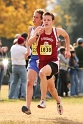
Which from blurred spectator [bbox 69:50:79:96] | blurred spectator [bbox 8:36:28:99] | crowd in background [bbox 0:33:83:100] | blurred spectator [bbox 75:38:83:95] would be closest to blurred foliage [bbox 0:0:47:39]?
blurred spectator [bbox 75:38:83:95]

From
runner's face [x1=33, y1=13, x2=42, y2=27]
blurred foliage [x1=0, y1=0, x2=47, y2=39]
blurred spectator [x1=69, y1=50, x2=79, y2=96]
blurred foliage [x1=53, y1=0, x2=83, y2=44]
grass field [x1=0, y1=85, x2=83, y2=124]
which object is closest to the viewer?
grass field [x1=0, y1=85, x2=83, y2=124]

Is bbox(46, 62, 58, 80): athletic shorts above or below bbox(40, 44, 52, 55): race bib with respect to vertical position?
below

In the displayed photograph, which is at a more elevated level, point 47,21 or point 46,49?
point 47,21

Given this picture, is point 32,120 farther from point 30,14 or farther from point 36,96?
point 30,14

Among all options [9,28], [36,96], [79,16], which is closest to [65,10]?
[79,16]

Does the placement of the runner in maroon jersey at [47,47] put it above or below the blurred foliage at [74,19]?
below

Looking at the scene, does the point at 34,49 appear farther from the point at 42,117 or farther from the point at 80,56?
the point at 80,56

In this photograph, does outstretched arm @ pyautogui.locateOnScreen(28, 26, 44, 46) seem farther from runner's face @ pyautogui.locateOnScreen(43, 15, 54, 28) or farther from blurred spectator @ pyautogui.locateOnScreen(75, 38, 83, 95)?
blurred spectator @ pyautogui.locateOnScreen(75, 38, 83, 95)

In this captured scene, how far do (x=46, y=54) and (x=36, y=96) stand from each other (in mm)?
6388

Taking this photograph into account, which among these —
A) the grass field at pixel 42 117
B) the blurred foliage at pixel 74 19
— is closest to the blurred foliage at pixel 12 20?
the blurred foliage at pixel 74 19

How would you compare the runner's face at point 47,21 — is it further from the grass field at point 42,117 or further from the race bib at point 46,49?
the grass field at point 42,117

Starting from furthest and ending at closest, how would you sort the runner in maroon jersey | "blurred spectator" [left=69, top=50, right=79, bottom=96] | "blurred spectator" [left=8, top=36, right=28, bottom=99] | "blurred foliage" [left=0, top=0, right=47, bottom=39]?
"blurred foliage" [left=0, top=0, right=47, bottom=39] < "blurred spectator" [left=69, top=50, right=79, bottom=96] < "blurred spectator" [left=8, top=36, right=28, bottom=99] < the runner in maroon jersey

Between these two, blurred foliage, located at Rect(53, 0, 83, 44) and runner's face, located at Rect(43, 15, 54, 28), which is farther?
blurred foliage, located at Rect(53, 0, 83, 44)

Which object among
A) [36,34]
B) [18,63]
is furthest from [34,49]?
[18,63]
